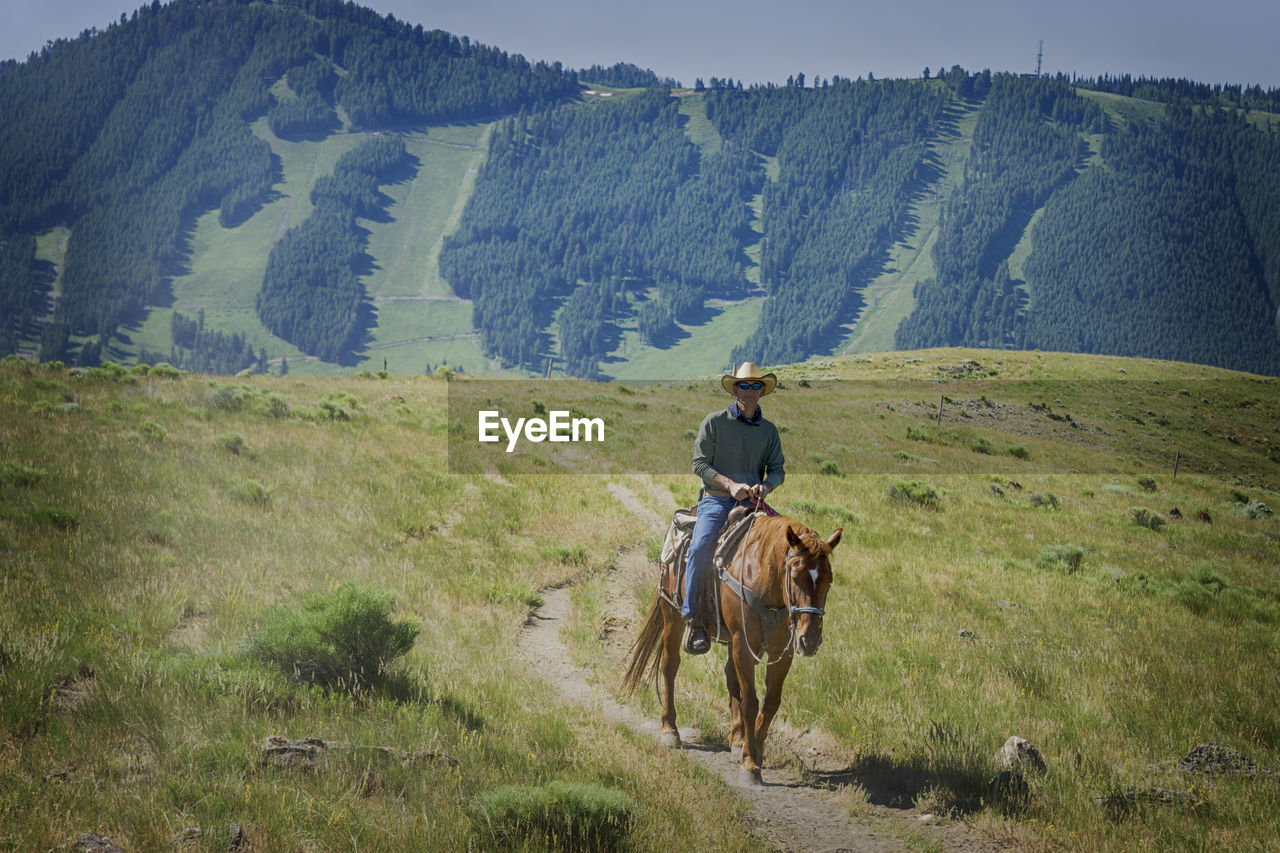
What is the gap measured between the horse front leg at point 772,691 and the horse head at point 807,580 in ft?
2.86

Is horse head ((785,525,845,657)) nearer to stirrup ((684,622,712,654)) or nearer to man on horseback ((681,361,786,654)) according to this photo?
man on horseback ((681,361,786,654))

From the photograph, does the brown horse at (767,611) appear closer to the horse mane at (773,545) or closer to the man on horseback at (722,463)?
the horse mane at (773,545)

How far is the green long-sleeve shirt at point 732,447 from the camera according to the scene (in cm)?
836

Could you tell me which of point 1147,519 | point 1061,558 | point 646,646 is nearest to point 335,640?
point 646,646

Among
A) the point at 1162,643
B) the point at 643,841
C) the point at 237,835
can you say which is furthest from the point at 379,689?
the point at 1162,643

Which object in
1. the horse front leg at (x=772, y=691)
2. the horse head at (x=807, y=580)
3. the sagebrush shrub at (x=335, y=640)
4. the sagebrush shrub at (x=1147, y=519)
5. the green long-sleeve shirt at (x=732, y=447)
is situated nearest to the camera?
the horse head at (x=807, y=580)

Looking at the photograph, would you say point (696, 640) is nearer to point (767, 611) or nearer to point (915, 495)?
point (767, 611)

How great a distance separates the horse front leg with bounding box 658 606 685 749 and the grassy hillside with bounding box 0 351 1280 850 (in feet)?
1.83

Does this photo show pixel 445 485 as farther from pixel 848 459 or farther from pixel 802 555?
pixel 848 459

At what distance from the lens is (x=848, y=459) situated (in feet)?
122

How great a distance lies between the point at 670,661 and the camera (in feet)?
29.4

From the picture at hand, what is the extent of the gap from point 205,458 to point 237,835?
52.0ft

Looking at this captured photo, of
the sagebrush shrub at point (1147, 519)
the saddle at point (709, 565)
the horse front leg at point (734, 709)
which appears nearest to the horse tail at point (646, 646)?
the saddle at point (709, 565)

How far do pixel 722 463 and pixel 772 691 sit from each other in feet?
7.88
